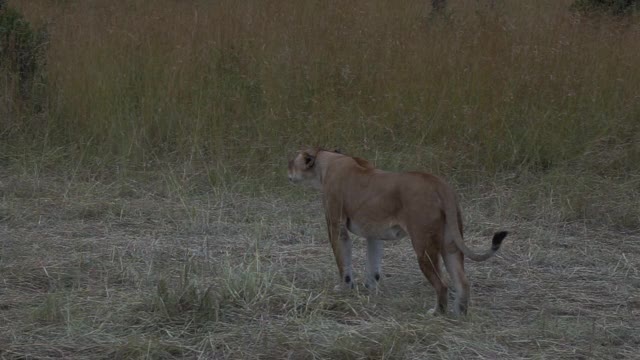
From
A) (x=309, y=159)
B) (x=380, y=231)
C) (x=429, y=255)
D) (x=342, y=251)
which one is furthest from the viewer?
(x=309, y=159)

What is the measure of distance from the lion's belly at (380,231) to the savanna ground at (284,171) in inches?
13.5

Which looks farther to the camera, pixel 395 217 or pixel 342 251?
pixel 342 251

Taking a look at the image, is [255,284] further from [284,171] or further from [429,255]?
[284,171]

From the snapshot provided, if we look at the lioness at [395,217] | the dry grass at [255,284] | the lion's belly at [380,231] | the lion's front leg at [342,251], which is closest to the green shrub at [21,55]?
the dry grass at [255,284]

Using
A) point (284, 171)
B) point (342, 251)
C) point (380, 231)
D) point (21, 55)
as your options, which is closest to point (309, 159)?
point (342, 251)

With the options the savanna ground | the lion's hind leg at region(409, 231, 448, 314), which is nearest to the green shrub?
the savanna ground

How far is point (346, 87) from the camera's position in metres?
9.13

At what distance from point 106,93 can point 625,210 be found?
4631 mm

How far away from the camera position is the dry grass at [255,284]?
4.82 m

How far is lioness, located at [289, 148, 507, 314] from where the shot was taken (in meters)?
5.18

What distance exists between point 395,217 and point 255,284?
2.70 feet

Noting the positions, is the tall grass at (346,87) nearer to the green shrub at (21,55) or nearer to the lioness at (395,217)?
the green shrub at (21,55)

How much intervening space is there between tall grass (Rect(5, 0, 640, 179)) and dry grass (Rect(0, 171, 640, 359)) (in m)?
0.80

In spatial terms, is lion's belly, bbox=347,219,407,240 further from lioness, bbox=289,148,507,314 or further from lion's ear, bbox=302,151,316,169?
lion's ear, bbox=302,151,316,169
